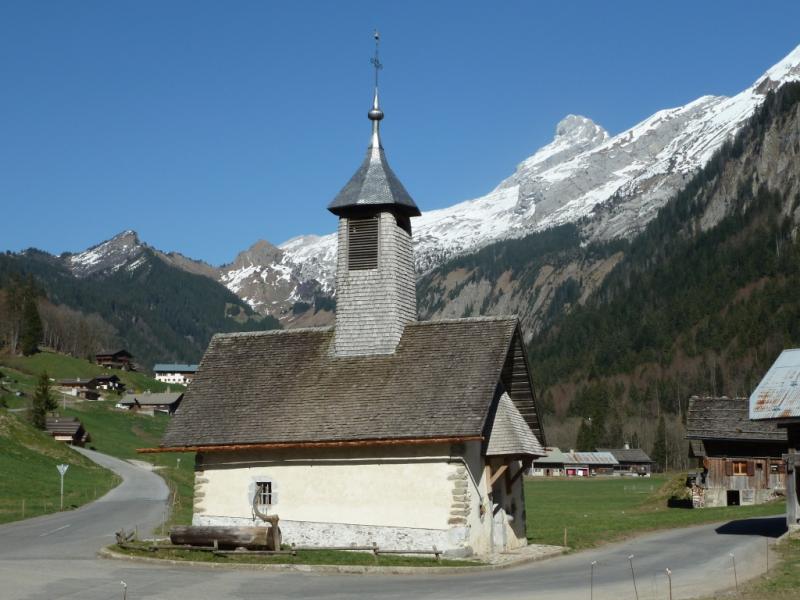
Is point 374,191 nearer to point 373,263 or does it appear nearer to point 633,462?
point 373,263

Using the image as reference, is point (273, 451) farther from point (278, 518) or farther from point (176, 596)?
point (176, 596)

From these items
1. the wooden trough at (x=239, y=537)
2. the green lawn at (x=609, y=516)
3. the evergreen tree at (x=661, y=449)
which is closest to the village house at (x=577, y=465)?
the evergreen tree at (x=661, y=449)

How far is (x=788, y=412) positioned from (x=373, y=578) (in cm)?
1660

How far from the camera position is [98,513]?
161ft

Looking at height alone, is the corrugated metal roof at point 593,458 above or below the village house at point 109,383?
below

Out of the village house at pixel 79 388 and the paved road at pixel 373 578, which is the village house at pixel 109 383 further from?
the paved road at pixel 373 578

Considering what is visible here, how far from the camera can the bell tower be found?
3597 centimetres

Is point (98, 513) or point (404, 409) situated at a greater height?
point (404, 409)

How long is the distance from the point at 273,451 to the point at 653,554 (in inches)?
512

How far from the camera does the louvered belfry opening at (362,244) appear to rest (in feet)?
121

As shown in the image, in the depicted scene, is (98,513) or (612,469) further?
(612,469)

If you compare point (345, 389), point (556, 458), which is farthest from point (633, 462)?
point (345, 389)

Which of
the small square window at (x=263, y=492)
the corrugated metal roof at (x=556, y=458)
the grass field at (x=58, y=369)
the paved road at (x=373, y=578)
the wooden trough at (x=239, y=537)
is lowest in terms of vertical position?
the paved road at (x=373, y=578)

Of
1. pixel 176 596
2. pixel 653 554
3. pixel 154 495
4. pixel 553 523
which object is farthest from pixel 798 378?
pixel 154 495
